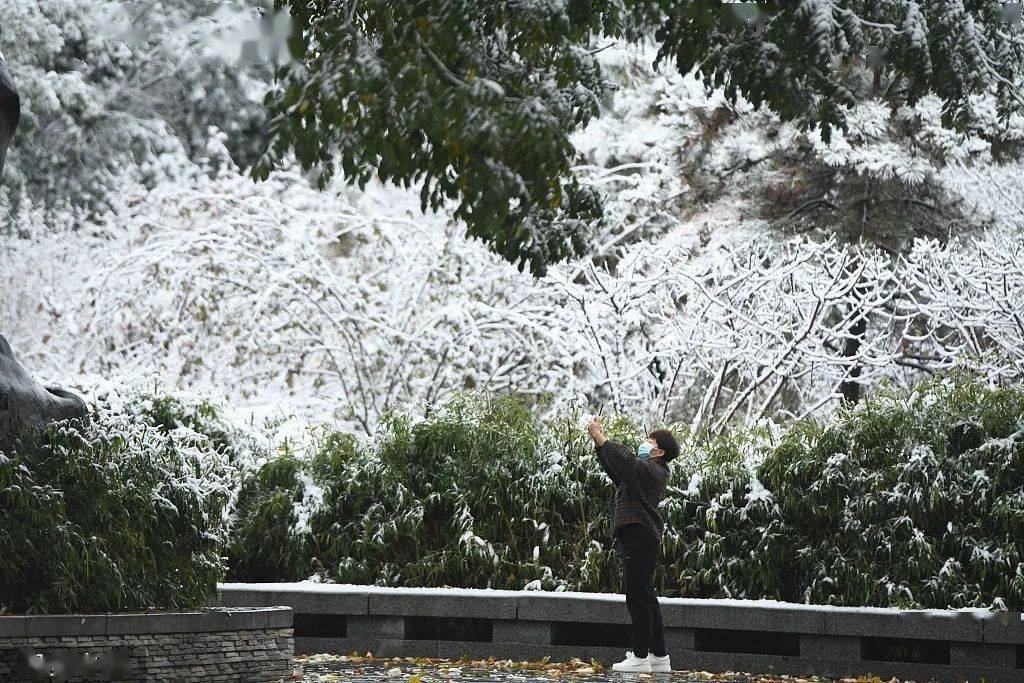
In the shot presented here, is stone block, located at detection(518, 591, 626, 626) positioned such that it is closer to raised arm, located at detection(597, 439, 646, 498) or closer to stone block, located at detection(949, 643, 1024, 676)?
raised arm, located at detection(597, 439, 646, 498)

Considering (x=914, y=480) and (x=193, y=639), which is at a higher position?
(x=914, y=480)

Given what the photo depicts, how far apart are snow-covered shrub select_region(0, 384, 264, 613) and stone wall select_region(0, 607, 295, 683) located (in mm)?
316

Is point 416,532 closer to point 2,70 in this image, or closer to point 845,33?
point 2,70

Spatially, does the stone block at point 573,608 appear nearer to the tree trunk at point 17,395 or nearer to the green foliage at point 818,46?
the tree trunk at point 17,395

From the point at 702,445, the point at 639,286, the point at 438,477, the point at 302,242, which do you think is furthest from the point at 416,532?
the point at 302,242

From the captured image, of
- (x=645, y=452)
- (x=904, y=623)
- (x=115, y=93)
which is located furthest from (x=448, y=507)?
(x=115, y=93)

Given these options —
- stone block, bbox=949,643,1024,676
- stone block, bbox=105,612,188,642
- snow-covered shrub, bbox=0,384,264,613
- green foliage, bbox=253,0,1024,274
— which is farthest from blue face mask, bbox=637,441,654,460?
stone block, bbox=105,612,188,642

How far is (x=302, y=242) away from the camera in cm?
1423

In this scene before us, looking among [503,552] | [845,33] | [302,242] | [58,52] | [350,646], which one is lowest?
[350,646]

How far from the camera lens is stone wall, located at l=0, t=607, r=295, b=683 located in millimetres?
6617

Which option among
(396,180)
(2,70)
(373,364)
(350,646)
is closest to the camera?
(396,180)

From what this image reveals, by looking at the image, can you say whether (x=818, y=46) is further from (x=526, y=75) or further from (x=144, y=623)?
(x=144, y=623)

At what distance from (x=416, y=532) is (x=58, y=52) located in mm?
15668

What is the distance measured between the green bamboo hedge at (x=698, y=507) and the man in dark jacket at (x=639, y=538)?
1.38 metres
